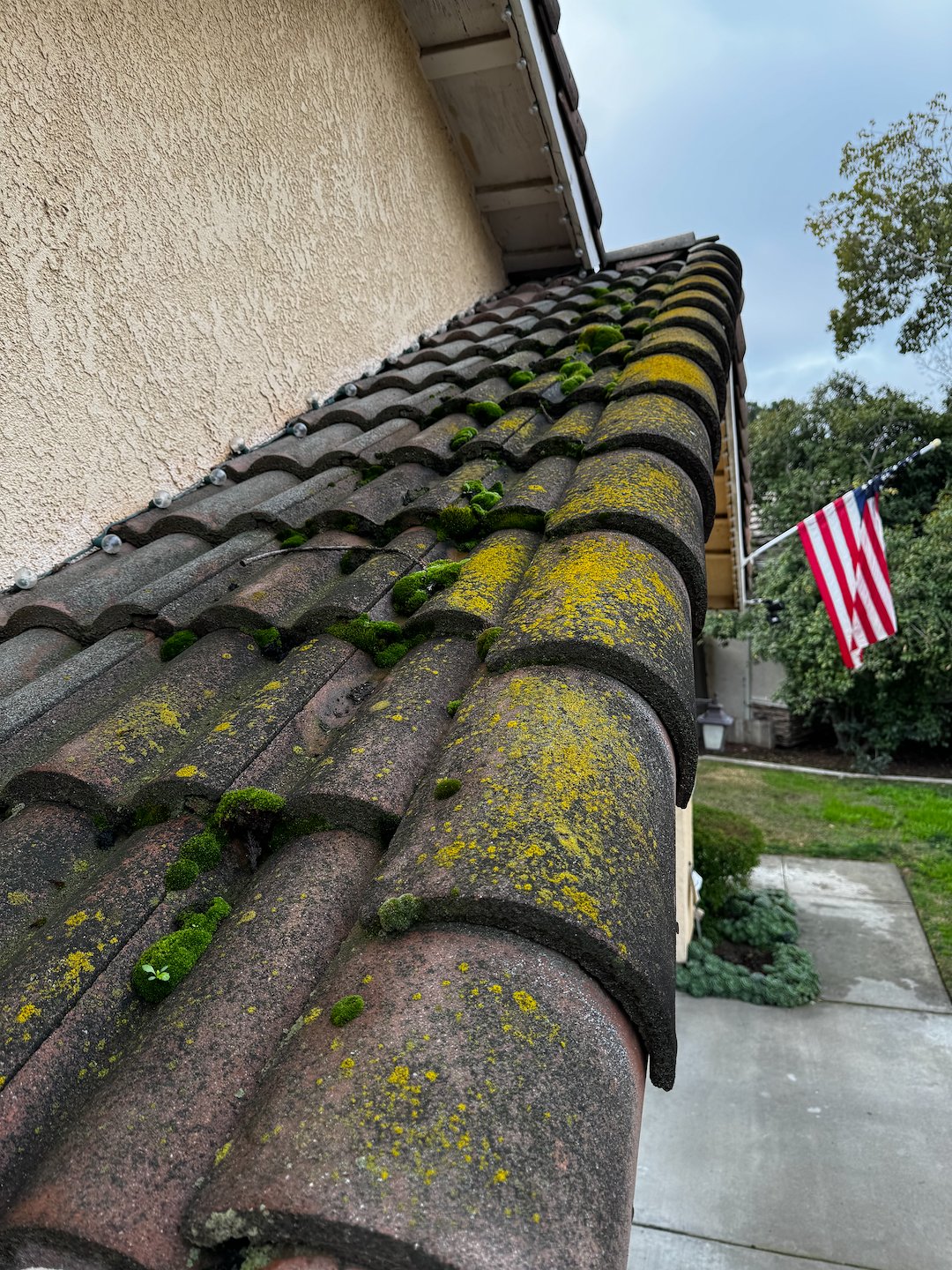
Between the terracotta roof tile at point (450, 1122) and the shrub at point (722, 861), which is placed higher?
the shrub at point (722, 861)

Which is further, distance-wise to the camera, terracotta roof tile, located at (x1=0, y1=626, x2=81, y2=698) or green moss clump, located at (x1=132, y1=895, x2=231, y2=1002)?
terracotta roof tile, located at (x1=0, y1=626, x2=81, y2=698)

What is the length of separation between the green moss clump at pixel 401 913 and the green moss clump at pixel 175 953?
30 cm

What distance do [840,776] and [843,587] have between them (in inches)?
340

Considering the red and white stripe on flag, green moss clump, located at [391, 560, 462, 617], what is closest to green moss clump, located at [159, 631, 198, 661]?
green moss clump, located at [391, 560, 462, 617]

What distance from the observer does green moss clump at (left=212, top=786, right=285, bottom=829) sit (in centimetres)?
129

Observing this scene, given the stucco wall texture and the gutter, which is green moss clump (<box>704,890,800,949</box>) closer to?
the gutter

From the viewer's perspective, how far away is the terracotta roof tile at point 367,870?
74 centimetres

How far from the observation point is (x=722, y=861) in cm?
789

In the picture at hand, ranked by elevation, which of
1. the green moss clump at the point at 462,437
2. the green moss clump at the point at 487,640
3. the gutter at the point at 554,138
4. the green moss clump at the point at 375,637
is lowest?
the green moss clump at the point at 487,640

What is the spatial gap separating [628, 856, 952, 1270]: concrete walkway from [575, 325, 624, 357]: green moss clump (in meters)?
4.49

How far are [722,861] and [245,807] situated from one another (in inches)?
292

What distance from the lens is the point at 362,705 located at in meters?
1.60

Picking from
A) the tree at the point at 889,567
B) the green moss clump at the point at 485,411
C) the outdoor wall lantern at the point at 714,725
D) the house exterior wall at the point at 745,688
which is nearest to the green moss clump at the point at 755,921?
the outdoor wall lantern at the point at 714,725

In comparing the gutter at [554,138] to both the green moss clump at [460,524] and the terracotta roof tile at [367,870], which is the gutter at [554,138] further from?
the green moss clump at [460,524]
